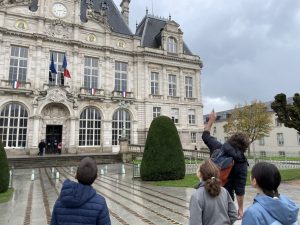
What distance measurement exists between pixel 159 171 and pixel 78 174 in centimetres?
1107

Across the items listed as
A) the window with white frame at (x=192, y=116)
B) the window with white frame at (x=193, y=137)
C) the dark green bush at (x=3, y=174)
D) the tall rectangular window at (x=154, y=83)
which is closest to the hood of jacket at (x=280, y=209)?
the dark green bush at (x=3, y=174)

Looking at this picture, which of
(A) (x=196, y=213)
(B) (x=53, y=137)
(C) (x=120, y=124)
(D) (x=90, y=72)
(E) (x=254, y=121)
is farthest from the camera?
(E) (x=254, y=121)

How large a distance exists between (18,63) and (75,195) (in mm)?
27811

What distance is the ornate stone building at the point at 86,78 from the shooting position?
86.2 feet

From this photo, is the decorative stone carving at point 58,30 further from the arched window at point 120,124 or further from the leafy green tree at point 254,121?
the leafy green tree at point 254,121

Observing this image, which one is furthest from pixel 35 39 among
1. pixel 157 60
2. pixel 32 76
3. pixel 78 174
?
pixel 78 174

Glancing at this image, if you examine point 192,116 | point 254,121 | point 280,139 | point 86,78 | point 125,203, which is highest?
point 86,78

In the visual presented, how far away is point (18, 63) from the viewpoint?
26984 mm

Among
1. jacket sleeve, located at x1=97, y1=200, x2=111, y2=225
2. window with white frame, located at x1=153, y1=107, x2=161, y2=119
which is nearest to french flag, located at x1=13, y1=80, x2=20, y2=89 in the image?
window with white frame, located at x1=153, y1=107, x2=161, y2=119

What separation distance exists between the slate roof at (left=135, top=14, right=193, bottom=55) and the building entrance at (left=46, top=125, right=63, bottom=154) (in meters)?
15.1

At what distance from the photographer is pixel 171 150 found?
1402cm

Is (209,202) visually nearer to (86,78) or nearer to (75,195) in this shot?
(75,195)

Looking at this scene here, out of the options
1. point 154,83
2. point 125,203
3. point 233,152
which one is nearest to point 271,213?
point 233,152

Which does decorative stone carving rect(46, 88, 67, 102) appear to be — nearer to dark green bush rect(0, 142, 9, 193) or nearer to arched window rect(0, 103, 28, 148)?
arched window rect(0, 103, 28, 148)
